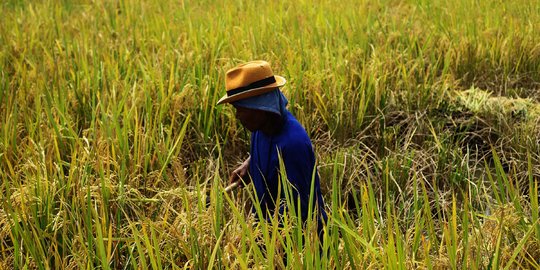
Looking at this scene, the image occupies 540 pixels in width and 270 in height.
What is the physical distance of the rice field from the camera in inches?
63.1

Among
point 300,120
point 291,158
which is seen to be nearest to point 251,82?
point 291,158

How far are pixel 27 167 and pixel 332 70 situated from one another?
165 centimetres

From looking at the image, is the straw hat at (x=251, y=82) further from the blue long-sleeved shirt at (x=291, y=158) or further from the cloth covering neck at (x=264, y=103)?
the blue long-sleeved shirt at (x=291, y=158)

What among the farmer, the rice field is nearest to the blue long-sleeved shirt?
the farmer

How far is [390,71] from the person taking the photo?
10.4 feet

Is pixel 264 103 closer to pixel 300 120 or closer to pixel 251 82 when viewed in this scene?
pixel 251 82

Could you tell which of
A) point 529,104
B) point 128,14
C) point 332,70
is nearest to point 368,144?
point 332,70

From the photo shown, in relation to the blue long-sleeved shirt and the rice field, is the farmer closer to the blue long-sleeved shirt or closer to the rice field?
the blue long-sleeved shirt

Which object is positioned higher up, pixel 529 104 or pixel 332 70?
pixel 332 70

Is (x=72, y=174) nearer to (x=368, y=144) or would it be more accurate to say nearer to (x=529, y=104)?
(x=368, y=144)

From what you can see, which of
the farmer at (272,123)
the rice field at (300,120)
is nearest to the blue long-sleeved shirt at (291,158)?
the farmer at (272,123)

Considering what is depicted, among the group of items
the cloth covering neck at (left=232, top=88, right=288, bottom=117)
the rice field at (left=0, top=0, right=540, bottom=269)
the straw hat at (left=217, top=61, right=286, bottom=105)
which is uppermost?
the straw hat at (left=217, top=61, right=286, bottom=105)

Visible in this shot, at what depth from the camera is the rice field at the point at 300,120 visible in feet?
5.26

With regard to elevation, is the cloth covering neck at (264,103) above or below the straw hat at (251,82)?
below
